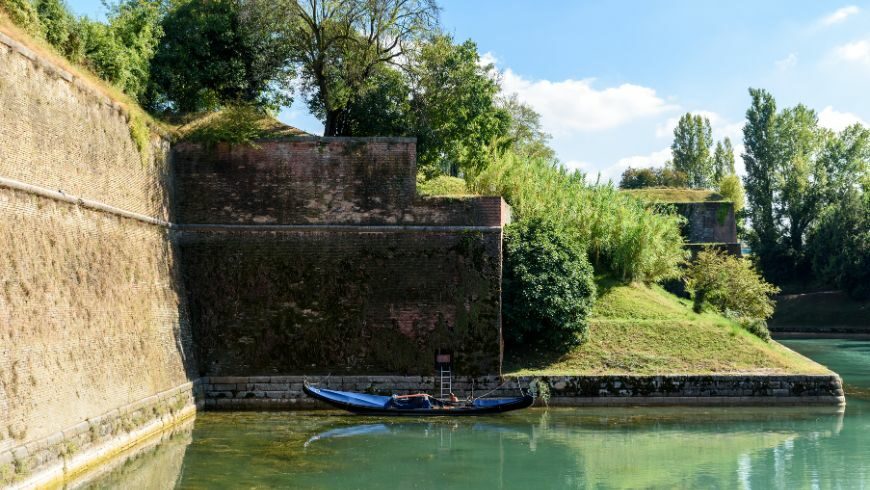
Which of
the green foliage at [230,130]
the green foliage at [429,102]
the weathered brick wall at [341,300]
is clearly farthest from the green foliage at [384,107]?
the weathered brick wall at [341,300]

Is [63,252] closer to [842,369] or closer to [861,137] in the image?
[842,369]

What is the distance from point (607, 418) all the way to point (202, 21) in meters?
13.1

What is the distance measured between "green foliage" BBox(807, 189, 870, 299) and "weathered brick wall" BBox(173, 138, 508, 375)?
32.0 metres

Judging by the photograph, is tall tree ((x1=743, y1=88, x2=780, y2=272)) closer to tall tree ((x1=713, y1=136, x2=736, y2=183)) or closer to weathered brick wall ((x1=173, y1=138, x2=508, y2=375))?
tall tree ((x1=713, y1=136, x2=736, y2=183))

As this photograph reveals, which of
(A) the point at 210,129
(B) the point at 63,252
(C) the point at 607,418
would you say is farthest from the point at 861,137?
(B) the point at 63,252

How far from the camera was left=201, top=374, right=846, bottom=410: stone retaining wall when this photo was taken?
54.7ft

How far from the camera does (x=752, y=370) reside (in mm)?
17906

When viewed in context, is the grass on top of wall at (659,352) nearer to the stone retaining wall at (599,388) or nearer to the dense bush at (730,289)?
the stone retaining wall at (599,388)

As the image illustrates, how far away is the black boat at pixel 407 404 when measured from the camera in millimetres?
15414

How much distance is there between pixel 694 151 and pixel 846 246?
49.4 feet

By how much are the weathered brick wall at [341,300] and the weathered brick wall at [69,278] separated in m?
1.52

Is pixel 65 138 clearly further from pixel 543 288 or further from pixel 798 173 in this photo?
pixel 798 173

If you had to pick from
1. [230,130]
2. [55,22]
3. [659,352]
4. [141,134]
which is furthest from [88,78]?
[659,352]

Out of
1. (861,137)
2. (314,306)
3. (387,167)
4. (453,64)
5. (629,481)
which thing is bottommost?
(629,481)
